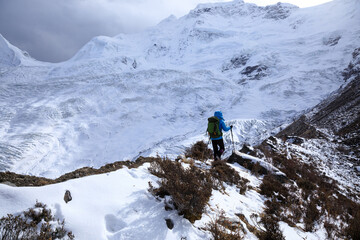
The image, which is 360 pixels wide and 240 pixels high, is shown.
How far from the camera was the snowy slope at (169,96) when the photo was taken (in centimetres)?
5212

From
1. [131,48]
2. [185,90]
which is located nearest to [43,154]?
[185,90]

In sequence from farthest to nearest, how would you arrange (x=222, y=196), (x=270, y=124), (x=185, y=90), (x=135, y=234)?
(x=185, y=90) < (x=270, y=124) < (x=222, y=196) < (x=135, y=234)

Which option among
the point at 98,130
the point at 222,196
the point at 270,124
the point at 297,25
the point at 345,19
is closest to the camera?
the point at 222,196

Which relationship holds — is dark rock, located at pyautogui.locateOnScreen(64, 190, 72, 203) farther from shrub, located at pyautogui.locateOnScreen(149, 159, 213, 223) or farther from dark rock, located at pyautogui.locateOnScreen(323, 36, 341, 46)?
dark rock, located at pyautogui.locateOnScreen(323, 36, 341, 46)

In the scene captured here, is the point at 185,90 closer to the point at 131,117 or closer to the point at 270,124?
the point at 131,117

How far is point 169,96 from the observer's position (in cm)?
8162

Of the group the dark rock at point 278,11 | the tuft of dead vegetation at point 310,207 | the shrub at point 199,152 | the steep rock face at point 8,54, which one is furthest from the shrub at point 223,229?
the steep rock face at point 8,54

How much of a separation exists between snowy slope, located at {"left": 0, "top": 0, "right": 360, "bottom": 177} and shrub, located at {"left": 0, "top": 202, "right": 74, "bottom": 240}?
33908 millimetres

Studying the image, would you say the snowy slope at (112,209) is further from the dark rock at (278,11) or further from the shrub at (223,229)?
the dark rock at (278,11)

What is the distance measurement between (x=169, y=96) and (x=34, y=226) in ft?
263

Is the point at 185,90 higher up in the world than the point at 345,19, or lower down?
lower down

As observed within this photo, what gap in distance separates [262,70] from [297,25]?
5880 centimetres

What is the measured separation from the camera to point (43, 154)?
169 ft

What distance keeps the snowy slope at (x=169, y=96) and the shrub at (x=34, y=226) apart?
33.9 metres
